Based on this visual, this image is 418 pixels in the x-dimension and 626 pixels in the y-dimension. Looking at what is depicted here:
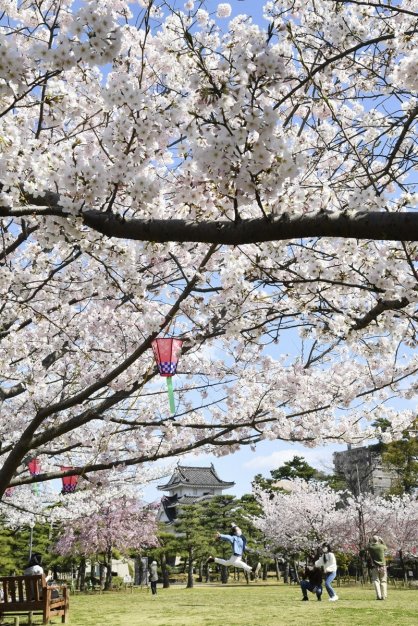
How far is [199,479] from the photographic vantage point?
50812 millimetres

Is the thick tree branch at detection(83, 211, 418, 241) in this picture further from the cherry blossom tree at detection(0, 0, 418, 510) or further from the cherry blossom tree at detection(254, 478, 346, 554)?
the cherry blossom tree at detection(254, 478, 346, 554)

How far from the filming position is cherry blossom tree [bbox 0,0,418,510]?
3025 mm

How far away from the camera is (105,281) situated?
19.1ft

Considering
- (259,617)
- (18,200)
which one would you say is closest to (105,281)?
(18,200)

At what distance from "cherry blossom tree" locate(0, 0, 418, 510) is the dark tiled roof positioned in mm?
40602

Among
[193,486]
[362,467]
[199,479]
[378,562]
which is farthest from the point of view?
[199,479]

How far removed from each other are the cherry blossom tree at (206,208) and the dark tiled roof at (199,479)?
40.6 meters

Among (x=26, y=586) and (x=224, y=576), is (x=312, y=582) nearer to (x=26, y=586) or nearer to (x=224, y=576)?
(x=26, y=586)

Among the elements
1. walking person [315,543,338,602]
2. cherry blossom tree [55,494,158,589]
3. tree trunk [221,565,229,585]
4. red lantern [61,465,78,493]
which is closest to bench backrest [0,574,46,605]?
red lantern [61,465,78,493]

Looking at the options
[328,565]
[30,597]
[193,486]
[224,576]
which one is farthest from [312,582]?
[193,486]

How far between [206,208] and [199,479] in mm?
49424

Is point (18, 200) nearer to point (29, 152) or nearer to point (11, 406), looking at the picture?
point (29, 152)

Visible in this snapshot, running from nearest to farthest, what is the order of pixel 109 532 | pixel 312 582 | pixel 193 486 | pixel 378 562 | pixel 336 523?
pixel 378 562 < pixel 312 582 < pixel 109 532 < pixel 336 523 < pixel 193 486

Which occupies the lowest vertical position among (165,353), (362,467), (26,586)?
(26,586)
